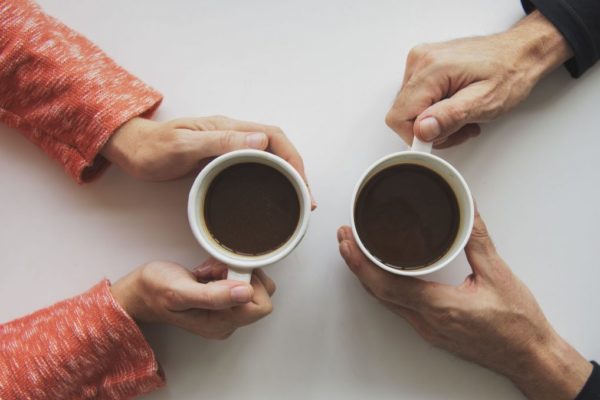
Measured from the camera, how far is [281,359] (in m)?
1.00

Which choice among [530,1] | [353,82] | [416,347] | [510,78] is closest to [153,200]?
[353,82]

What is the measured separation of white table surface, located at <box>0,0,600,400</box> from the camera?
3.27 feet

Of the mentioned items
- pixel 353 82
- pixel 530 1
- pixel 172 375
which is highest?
pixel 530 1

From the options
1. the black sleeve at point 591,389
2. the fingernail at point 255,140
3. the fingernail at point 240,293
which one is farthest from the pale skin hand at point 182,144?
the black sleeve at point 591,389

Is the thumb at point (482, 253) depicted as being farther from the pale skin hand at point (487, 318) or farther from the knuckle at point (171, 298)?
the knuckle at point (171, 298)

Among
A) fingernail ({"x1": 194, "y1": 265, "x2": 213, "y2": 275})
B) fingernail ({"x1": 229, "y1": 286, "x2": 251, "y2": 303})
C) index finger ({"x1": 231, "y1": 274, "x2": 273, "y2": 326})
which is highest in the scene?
fingernail ({"x1": 229, "y1": 286, "x2": 251, "y2": 303})

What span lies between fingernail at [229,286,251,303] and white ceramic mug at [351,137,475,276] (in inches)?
7.7

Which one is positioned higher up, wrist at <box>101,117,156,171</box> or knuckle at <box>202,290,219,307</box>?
wrist at <box>101,117,156,171</box>

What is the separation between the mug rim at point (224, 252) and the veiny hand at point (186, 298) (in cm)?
5

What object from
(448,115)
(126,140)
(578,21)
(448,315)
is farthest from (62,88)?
(578,21)

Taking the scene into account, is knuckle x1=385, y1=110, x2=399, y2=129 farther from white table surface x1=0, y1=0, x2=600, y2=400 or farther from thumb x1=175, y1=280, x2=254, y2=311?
thumb x1=175, y1=280, x2=254, y2=311

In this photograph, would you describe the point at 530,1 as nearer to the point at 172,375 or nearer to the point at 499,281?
the point at 499,281

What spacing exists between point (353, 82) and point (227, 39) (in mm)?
283

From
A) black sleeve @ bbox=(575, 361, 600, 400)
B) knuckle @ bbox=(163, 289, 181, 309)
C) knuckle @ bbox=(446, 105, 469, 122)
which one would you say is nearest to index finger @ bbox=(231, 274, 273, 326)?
knuckle @ bbox=(163, 289, 181, 309)
